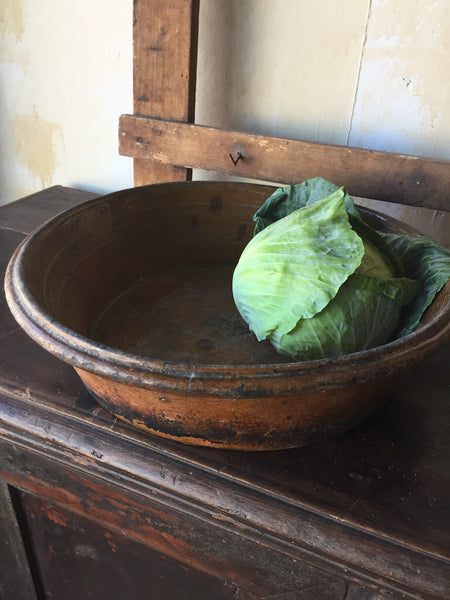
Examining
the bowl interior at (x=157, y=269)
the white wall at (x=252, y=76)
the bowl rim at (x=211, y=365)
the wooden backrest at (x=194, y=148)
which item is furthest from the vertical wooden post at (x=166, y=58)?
the bowl rim at (x=211, y=365)

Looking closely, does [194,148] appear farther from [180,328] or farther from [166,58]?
[180,328]

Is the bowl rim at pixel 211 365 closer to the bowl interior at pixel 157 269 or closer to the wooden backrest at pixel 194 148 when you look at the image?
the bowl interior at pixel 157 269

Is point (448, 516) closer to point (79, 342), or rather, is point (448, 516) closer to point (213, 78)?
point (79, 342)

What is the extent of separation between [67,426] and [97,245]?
1.28 ft

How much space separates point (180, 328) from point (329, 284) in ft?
1.15

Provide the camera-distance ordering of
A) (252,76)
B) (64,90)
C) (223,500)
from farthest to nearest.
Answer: (64,90) < (252,76) < (223,500)

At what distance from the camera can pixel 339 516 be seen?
24.2 inches

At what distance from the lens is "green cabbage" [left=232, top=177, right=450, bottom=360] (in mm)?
686

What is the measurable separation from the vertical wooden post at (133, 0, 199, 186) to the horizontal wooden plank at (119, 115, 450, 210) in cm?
4

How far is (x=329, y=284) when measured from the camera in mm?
672

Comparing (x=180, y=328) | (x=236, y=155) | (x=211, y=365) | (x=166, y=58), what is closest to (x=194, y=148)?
(x=236, y=155)

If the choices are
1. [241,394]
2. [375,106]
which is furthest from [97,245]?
[375,106]

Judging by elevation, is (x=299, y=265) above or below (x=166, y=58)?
below

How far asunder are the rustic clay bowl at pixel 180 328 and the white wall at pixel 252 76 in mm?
296
